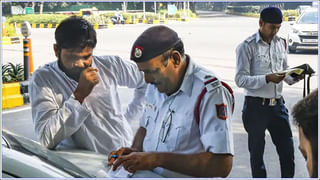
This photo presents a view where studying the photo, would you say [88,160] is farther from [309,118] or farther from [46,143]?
[309,118]

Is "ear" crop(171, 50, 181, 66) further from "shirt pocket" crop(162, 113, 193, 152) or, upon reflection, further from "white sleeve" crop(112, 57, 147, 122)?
"white sleeve" crop(112, 57, 147, 122)

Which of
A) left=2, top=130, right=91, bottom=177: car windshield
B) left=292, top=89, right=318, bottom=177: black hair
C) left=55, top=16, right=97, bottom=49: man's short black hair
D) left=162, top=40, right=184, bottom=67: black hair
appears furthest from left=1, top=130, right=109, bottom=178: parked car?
left=292, top=89, right=318, bottom=177: black hair

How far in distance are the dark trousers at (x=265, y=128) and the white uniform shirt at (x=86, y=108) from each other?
3.44ft

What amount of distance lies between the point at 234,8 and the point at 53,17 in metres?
0.74

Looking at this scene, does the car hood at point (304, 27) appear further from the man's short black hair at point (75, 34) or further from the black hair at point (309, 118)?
the black hair at point (309, 118)

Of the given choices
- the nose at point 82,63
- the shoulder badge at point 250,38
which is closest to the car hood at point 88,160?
the nose at point 82,63

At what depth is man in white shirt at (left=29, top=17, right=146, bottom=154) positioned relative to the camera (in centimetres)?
192

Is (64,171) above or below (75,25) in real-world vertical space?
below

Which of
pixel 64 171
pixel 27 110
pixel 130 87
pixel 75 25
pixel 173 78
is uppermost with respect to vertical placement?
pixel 75 25

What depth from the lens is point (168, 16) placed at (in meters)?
2.04

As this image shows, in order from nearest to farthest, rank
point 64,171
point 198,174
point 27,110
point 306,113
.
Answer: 1. point 306,113
2. point 198,174
3. point 64,171
4. point 27,110

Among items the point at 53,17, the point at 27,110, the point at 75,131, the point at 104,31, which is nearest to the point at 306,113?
the point at 75,131

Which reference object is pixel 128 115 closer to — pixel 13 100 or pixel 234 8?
pixel 234 8

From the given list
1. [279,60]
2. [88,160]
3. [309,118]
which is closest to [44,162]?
[88,160]
